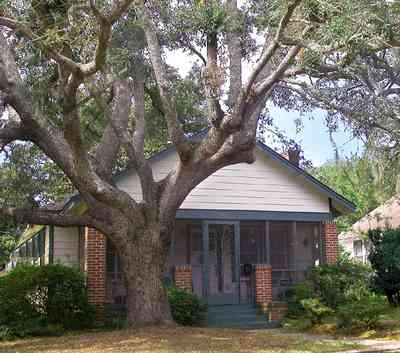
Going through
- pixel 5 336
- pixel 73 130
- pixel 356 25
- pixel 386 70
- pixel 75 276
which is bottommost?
pixel 5 336

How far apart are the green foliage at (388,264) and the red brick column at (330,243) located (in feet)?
5.42

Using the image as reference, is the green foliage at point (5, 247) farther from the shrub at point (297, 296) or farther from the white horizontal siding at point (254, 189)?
the shrub at point (297, 296)

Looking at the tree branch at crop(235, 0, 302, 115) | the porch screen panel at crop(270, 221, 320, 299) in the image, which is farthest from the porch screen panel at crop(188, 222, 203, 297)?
the tree branch at crop(235, 0, 302, 115)

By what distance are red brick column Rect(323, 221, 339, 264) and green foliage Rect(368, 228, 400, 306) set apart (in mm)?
1653

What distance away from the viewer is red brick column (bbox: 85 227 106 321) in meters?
16.0

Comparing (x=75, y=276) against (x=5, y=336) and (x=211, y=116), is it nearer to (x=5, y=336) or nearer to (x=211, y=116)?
(x=5, y=336)

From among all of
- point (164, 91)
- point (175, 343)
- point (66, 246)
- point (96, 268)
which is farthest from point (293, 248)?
point (175, 343)

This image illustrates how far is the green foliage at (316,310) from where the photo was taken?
14.8 metres

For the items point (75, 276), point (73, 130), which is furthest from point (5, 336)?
point (73, 130)

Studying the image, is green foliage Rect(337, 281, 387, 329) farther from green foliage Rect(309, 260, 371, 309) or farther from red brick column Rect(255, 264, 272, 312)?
red brick column Rect(255, 264, 272, 312)

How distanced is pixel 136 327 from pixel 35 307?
344cm

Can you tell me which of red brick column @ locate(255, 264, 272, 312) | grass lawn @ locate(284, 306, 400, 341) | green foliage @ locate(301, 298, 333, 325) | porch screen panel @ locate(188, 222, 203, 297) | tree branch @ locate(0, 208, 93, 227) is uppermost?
tree branch @ locate(0, 208, 93, 227)

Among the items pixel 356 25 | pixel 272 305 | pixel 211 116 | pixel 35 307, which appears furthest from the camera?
pixel 272 305

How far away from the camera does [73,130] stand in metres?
11.6
